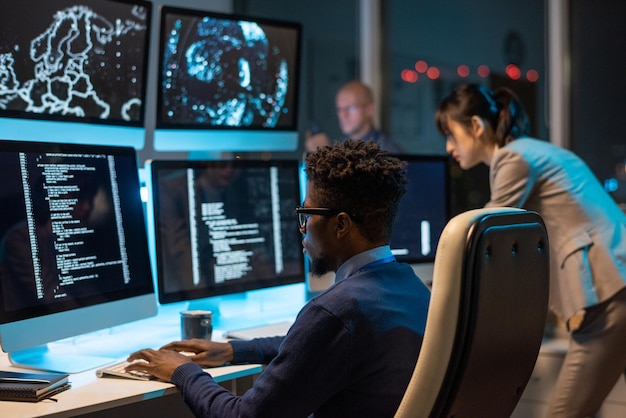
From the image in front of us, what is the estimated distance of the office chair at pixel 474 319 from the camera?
1235 millimetres

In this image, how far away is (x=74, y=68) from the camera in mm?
2244

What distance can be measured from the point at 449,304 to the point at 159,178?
114cm

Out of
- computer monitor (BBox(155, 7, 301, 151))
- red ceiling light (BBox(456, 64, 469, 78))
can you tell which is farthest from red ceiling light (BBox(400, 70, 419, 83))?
computer monitor (BBox(155, 7, 301, 151))

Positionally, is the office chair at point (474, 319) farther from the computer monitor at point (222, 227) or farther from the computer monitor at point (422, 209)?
the computer monitor at point (422, 209)

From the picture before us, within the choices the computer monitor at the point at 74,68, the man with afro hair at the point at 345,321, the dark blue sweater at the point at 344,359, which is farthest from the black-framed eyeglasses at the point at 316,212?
the computer monitor at the point at 74,68

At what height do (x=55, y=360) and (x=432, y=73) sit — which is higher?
(x=432, y=73)

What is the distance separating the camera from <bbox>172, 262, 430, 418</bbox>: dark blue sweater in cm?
141

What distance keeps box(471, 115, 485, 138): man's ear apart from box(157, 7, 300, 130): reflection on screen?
599 mm

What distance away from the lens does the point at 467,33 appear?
4.55 m

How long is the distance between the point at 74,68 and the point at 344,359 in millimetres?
1260

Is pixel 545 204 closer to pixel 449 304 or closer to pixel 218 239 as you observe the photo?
pixel 218 239

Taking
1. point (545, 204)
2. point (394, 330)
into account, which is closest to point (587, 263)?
point (545, 204)

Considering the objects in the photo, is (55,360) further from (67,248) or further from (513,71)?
(513,71)

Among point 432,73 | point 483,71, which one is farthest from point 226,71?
point 432,73
